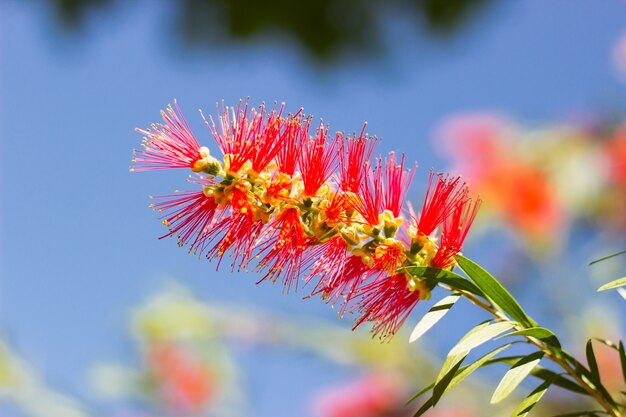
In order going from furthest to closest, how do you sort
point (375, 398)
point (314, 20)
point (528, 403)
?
point (314, 20)
point (375, 398)
point (528, 403)

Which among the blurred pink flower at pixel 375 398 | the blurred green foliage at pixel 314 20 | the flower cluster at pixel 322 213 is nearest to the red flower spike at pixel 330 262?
the flower cluster at pixel 322 213

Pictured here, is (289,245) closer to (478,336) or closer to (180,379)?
(478,336)

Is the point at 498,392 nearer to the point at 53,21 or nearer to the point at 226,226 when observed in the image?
the point at 226,226

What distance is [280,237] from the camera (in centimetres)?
60

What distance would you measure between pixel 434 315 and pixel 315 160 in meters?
0.16

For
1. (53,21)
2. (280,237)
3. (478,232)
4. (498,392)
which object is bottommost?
(498,392)

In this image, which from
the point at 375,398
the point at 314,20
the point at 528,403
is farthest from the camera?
the point at 314,20

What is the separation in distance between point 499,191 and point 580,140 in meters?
0.32

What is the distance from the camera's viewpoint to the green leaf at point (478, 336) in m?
0.56

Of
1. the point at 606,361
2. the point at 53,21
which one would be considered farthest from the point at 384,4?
the point at 606,361

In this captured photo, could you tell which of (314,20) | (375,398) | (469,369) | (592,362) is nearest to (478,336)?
(469,369)

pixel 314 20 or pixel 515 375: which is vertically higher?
pixel 314 20

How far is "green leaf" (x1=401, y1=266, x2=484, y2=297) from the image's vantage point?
58 cm

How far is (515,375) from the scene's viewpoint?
0.58 metres
